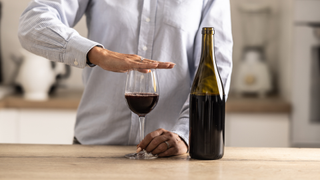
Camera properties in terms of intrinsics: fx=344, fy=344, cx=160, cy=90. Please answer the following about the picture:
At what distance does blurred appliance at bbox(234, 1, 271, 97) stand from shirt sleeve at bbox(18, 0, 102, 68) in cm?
147

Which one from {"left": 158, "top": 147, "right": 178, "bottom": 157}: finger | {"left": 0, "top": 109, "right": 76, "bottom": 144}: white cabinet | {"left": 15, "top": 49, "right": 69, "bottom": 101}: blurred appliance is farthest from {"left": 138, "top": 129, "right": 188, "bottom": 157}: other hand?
{"left": 15, "top": 49, "right": 69, "bottom": 101}: blurred appliance

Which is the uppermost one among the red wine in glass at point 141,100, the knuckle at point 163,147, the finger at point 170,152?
the red wine in glass at point 141,100

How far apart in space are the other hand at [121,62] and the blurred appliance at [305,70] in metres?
1.33

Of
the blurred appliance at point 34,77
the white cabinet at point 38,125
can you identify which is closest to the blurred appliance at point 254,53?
the white cabinet at point 38,125

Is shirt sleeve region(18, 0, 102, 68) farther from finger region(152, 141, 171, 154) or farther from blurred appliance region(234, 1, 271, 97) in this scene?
blurred appliance region(234, 1, 271, 97)

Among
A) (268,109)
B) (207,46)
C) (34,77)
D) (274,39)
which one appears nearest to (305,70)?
(268,109)

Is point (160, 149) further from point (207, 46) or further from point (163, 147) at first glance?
point (207, 46)

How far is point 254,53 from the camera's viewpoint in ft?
7.36

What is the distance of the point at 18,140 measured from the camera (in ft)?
6.27

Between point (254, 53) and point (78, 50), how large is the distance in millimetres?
1624

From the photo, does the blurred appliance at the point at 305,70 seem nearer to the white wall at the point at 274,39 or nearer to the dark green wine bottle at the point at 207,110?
the white wall at the point at 274,39

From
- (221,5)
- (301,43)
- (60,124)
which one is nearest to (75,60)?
(221,5)

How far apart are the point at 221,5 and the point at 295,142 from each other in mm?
1119

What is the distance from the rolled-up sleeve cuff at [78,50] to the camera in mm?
833
